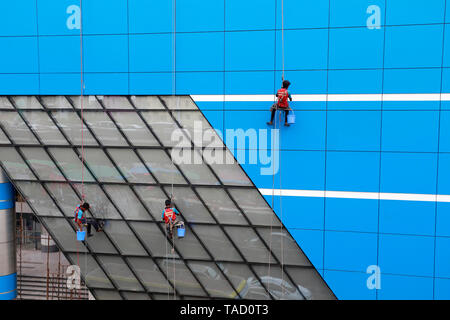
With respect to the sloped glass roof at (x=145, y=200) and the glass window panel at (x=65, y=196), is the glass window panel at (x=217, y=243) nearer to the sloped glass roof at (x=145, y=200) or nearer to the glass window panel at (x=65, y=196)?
the sloped glass roof at (x=145, y=200)

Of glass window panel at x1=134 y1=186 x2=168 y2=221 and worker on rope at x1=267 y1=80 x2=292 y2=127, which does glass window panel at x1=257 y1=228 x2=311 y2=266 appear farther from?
worker on rope at x1=267 y1=80 x2=292 y2=127

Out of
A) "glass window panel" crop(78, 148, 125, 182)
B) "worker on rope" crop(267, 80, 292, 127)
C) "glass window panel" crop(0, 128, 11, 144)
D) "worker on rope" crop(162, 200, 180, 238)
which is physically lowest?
"worker on rope" crop(162, 200, 180, 238)

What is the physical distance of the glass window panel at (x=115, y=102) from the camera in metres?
11.3

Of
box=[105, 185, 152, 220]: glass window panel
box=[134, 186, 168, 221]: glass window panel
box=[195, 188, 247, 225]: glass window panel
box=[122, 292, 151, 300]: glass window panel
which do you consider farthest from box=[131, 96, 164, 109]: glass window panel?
box=[122, 292, 151, 300]: glass window panel

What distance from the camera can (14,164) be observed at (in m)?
12.1

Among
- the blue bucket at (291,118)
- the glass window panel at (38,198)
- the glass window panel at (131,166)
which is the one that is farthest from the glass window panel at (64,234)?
the blue bucket at (291,118)

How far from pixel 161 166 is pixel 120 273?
4032mm

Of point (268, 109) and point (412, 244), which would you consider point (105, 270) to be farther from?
point (412, 244)

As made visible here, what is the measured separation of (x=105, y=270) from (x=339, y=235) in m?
7.83

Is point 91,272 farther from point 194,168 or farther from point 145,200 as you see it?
point 194,168

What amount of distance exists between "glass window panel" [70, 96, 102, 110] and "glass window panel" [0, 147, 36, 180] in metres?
2.78

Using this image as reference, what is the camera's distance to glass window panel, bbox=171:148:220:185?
1112cm
